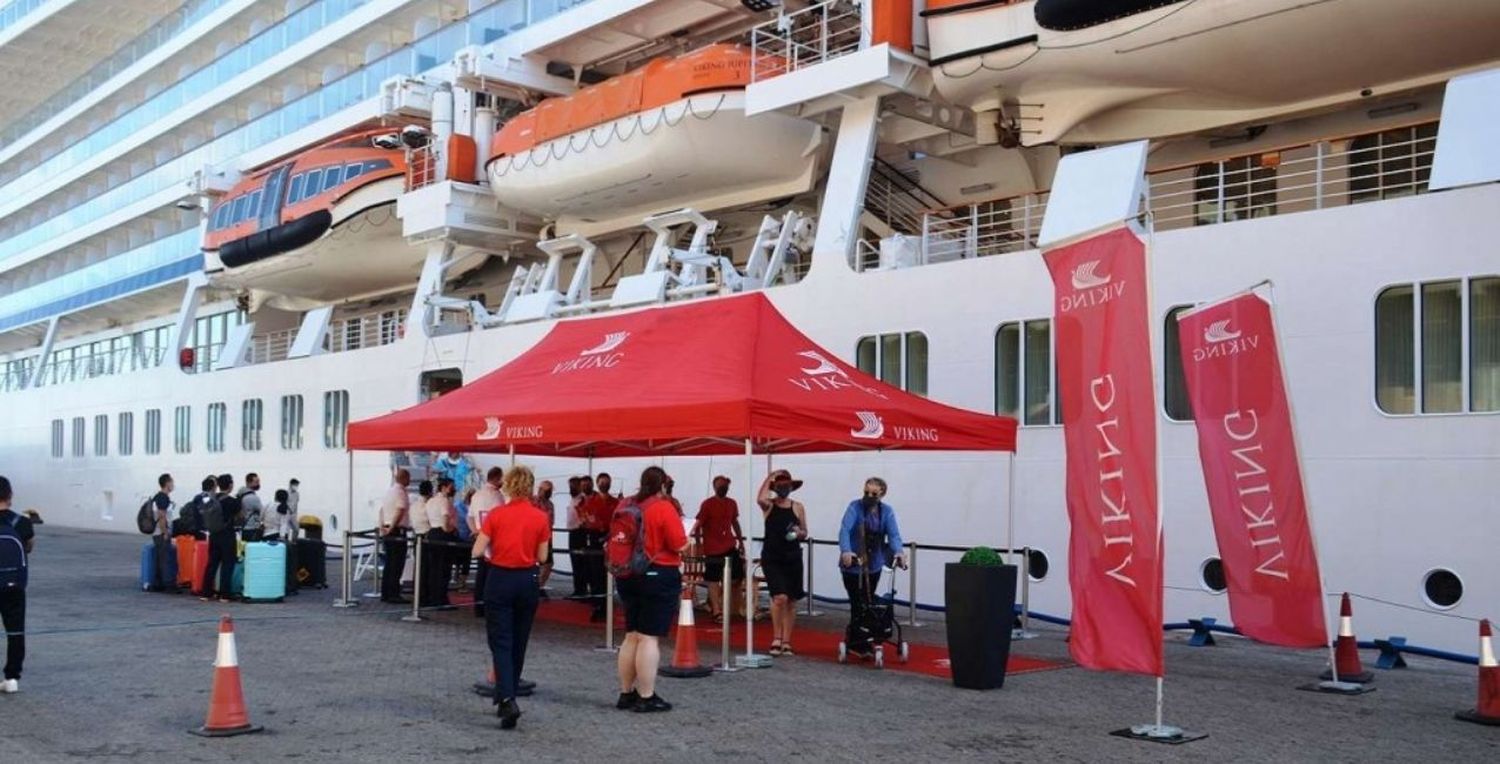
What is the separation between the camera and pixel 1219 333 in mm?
10305

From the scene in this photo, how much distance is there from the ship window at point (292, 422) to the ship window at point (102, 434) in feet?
36.8

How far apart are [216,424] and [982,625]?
81.8ft

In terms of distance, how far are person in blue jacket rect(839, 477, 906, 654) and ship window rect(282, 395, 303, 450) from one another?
18.9m

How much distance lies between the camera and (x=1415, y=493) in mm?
11648

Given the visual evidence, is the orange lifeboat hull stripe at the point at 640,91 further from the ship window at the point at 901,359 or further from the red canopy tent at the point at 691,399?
the red canopy tent at the point at 691,399

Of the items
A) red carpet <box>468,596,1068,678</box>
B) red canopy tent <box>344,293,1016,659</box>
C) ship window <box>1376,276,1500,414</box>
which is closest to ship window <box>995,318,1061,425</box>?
red canopy tent <box>344,293,1016,659</box>

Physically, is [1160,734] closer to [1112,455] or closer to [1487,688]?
[1112,455]

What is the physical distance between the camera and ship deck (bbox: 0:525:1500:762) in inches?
311

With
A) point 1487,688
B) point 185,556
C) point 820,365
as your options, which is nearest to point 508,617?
point 820,365

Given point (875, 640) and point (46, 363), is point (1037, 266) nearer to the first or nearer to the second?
point (875, 640)

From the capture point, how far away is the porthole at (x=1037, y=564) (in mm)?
14404

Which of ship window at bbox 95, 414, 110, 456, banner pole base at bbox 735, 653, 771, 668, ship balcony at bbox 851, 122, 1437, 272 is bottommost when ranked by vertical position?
banner pole base at bbox 735, 653, 771, 668

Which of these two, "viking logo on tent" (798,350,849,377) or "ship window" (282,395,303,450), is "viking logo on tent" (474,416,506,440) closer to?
"viking logo on tent" (798,350,849,377)

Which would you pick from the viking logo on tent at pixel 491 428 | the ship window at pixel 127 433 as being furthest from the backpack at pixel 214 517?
the ship window at pixel 127 433
